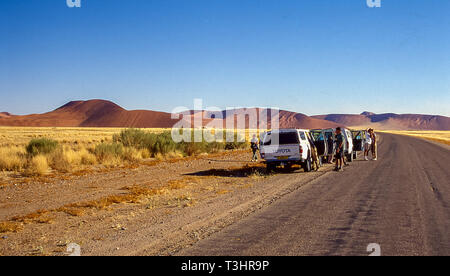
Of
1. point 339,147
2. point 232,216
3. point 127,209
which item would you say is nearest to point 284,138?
point 339,147

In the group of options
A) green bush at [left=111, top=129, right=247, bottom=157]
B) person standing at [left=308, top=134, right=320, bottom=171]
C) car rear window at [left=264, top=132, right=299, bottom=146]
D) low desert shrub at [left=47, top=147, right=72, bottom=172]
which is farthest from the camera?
green bush at [left=111, top=129, right=247, bottom=157]

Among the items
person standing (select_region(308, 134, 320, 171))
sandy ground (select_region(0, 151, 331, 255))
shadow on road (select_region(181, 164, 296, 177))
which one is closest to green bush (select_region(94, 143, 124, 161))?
sandy ground (select_region(0, 151, 331, 255))

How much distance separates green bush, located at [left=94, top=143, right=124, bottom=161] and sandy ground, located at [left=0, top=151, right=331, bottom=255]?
→ 5.60 metres

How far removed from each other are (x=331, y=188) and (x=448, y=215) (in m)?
4.38

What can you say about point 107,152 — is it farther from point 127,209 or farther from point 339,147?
point 127,209

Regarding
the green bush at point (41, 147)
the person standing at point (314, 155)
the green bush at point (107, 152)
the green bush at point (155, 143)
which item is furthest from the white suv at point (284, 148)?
the green bush at point (41, 147)

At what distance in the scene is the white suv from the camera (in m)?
16.8

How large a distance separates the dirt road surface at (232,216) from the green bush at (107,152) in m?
7.26

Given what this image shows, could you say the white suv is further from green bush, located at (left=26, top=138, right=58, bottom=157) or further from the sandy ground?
green bush, located at (left=26, top=138, right=58, bottom=157)

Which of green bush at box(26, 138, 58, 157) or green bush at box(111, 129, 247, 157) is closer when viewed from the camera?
green bush at box(26, 138, 58, 157)

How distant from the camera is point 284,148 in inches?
667

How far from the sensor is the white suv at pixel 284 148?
16750 millimetres

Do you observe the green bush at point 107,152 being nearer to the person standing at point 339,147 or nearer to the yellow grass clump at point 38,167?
the yellow grass clump at point 38,167
